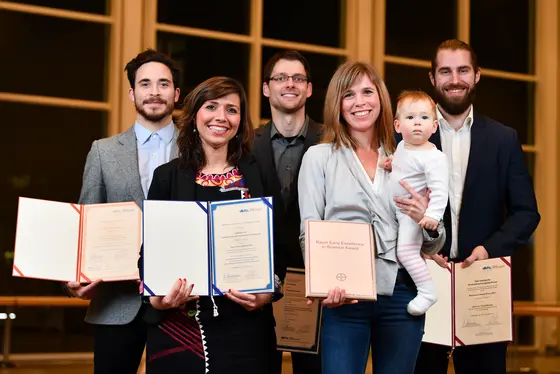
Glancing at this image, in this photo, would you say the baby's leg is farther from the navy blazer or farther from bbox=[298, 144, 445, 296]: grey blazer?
the navy blazer

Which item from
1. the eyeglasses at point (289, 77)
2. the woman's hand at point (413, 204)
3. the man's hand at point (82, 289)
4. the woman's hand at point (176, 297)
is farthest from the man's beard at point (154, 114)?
the woman's hand at point (413, 204)

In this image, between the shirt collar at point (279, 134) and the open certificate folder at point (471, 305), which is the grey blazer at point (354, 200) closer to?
the open certificate folder at point (471, 305)

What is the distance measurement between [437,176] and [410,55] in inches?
136

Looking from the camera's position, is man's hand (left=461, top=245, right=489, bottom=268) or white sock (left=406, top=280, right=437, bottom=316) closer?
white sock (left=406, top=280, right=437, bottom=316)

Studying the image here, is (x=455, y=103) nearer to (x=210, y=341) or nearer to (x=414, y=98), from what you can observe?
(x=414, y=98)

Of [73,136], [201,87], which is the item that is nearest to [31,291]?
[73,136]

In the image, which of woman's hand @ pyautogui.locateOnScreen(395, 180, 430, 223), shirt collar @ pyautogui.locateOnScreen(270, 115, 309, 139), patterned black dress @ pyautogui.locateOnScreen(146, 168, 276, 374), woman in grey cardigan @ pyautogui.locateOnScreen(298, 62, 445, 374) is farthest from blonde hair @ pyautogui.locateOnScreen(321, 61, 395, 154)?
shirt collar @ pyautogui.locateOnScreen(270, 115, 309, 139)

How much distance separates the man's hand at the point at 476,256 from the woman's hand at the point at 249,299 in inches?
33.0

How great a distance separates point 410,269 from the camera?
2412 millimetres

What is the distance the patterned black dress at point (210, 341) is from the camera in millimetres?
2346

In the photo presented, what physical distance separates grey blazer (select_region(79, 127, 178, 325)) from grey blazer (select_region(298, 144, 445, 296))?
2.10 feet

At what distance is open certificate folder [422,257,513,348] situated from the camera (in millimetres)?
2867

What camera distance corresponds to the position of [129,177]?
2.90 meters

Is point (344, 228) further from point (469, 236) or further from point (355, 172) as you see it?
point (469, 236)
